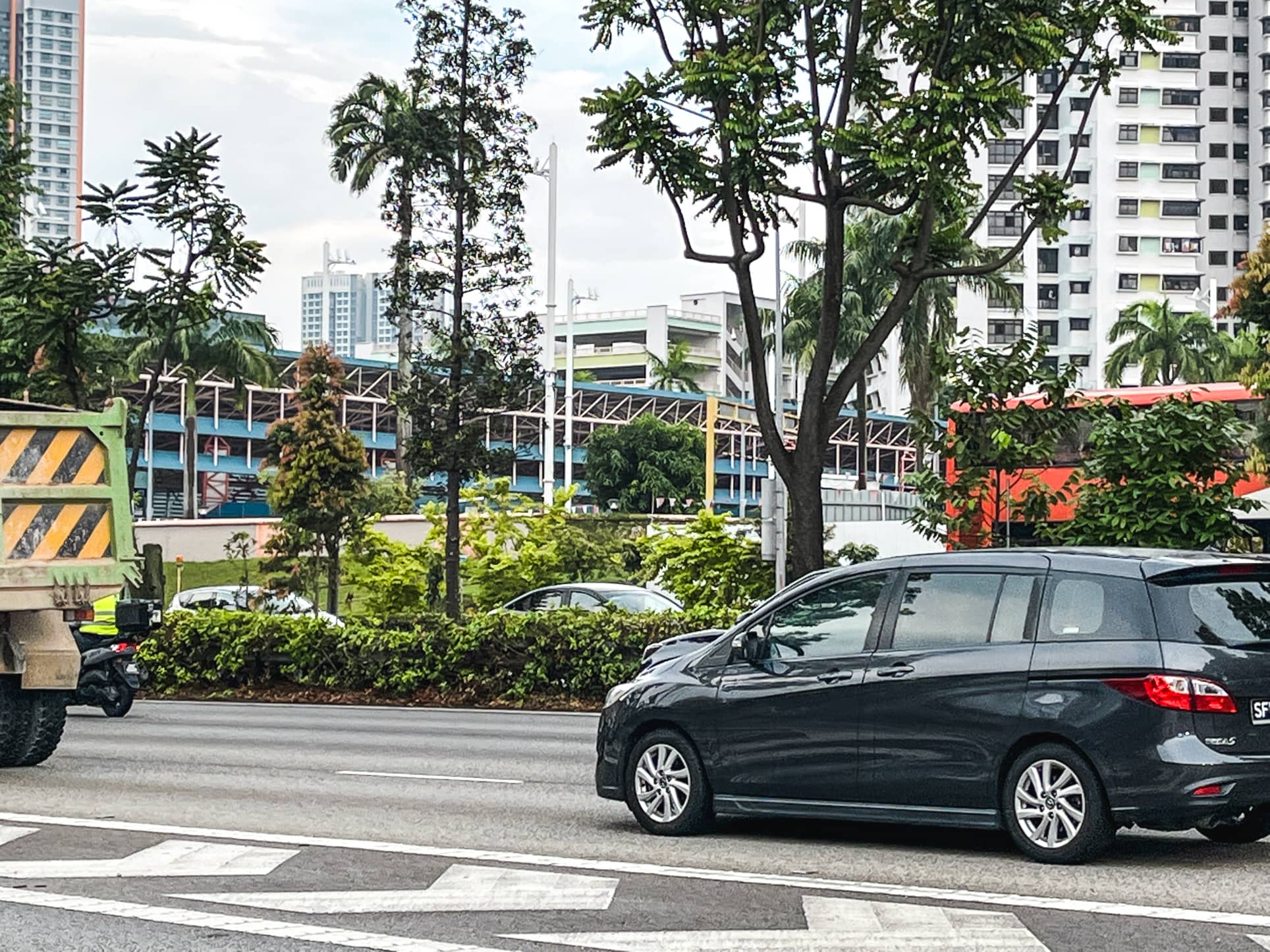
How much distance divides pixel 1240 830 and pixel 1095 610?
1.64 m

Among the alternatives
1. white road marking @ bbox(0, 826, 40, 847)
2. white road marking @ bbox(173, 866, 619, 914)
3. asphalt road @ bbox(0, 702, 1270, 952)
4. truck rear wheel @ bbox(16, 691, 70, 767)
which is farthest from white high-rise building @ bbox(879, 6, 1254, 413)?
white road marking @ bbox(173, 866, 619, 914)

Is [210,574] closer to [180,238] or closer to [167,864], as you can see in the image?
[180,238]

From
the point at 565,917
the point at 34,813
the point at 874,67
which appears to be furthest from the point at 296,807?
the point at 874,67

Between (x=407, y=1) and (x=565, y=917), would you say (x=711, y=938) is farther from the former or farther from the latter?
(x=407, y=1)

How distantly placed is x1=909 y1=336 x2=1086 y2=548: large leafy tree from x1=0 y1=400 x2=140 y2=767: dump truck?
37.7 ft

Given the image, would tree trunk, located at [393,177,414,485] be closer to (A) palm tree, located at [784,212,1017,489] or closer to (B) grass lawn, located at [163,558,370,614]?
(A) palm tree, located at [784,212,1017,489]

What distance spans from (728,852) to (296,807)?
11.0ft

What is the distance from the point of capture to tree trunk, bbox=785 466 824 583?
22.0 m

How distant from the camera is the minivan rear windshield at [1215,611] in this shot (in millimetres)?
8961

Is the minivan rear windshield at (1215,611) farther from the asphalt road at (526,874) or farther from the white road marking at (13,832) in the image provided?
the white road marking at (13,832)

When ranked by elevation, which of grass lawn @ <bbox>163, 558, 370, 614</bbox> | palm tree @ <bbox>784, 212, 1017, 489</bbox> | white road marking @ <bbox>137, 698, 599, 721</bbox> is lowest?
grass lawn @ <bbox>163, 558, 370, 614</bbox>

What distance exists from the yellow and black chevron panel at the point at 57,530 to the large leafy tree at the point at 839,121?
8.47 metres

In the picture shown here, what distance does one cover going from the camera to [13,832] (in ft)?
34.3

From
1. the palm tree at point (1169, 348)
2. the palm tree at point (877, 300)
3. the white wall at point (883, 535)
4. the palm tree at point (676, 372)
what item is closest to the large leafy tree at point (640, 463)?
the palm tree at point (676, 372)
